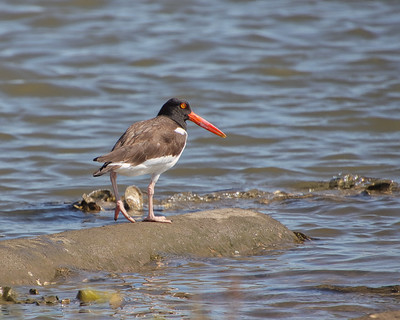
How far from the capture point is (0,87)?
14.0 meters

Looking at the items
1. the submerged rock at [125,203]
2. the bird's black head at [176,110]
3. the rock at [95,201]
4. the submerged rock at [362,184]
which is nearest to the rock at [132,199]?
the submerged rock at [125,203]

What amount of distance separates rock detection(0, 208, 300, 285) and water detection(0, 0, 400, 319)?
0.47 ft

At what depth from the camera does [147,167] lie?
6312mm

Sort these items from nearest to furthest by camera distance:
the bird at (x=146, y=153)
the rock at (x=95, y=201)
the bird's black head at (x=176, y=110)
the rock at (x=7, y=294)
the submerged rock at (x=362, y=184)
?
the rock at (x=7, y=294) < the bird at (x=146, y=153) < the bird's black head at (x=176, y=110) < the rock at (x=95, y=201) < the submerged rock at (x=362, y=184)

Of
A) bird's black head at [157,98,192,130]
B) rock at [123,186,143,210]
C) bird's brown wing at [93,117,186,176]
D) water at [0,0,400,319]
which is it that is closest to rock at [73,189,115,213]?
water at [0,0,400,319]

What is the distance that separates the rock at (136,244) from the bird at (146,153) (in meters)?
0.24

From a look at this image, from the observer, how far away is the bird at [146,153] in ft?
20.0

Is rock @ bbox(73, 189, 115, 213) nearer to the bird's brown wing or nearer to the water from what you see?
the water

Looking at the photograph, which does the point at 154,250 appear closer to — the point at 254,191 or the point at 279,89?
the point at 254,191

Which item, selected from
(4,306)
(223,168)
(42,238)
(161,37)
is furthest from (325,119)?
(4,306)

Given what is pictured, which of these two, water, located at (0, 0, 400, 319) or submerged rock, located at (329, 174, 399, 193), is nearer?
water, located at (0, 0, 400, 319)

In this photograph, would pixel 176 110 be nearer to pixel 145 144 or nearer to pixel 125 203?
pixel 145 144

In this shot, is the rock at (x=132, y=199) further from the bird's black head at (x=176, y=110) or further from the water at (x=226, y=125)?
the bird's black head at (x=176, y=110)

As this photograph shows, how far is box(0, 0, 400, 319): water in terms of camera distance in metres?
5.12
